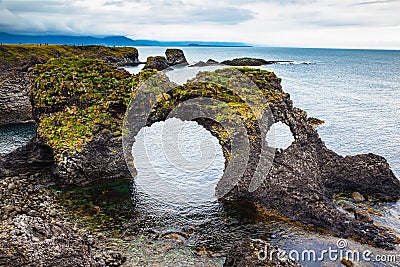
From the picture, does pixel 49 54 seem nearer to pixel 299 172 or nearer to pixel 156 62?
pixel 156 62

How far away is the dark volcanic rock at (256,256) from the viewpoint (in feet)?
69.8

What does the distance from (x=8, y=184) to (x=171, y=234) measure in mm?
16406

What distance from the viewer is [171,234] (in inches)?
1109

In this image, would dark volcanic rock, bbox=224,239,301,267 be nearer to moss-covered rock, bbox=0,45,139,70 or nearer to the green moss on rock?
the green moss on rock

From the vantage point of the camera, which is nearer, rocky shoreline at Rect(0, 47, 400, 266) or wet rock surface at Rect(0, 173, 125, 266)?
wet rock surface at Rect(0, 173, 125, 266)

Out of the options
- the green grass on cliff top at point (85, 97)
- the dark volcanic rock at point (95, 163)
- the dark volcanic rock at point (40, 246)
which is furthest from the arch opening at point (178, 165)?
the dark volcanic rock at point (40, 246)

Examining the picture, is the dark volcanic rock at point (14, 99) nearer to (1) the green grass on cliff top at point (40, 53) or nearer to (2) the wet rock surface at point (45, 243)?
(1) the green grass on cliff top at point (40, 53)

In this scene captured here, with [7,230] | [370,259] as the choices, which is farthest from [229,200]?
[7,230]

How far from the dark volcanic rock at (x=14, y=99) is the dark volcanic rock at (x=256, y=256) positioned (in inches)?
2154

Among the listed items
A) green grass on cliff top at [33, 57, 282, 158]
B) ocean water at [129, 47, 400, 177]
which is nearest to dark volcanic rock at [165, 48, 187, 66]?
ocean water at [129, 47, 400, 177]

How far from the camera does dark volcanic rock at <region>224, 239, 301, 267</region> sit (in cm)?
2127

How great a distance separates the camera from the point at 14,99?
2594 inches

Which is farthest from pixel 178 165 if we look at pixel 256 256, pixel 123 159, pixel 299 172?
pixel 256 256

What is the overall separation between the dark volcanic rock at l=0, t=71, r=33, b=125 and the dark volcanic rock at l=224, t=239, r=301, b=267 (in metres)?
54.7
